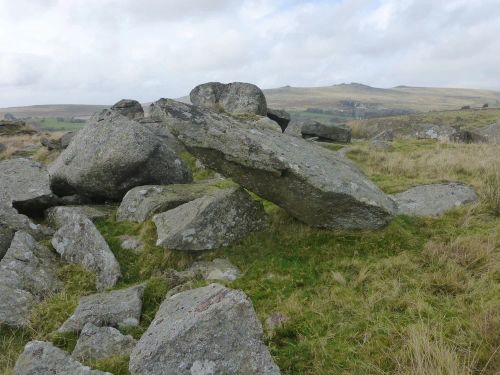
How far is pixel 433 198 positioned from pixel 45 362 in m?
10.4

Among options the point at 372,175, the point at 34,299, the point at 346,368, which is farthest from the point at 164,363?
the point at 372,175

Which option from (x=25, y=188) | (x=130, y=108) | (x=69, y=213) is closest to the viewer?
(x=69, y=213)

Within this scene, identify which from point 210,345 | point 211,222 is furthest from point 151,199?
point 210,345

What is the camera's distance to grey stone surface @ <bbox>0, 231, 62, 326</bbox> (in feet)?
26.7

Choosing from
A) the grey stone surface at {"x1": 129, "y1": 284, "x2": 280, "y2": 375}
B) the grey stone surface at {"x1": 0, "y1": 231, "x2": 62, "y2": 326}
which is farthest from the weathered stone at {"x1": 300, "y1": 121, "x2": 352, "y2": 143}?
the grey stone surface at {"x1": 129, "y1": 284, "x2": 280, "y2": 375}

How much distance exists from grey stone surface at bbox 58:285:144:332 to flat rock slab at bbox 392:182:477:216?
7245 millimetres

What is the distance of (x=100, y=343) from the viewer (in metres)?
6.62

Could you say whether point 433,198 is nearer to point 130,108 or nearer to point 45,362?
point 45,362

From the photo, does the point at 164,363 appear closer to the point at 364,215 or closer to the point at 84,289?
the point at 84,289

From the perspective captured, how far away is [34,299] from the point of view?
866 centimetres

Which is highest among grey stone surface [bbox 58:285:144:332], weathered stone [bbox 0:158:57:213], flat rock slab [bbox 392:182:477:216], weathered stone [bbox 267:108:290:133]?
weathered stone [bbox 267:108:290:133]

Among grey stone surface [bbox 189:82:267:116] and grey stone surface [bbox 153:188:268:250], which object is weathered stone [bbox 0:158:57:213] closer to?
grey stone surface [bbox 153:188:268:250]

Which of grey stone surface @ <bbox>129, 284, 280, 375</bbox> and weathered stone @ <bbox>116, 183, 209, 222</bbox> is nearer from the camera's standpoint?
grey stone surface @ <bbox>129, 284, 280, 375</bbox>

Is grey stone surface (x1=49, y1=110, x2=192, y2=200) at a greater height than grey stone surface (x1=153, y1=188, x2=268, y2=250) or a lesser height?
greater
